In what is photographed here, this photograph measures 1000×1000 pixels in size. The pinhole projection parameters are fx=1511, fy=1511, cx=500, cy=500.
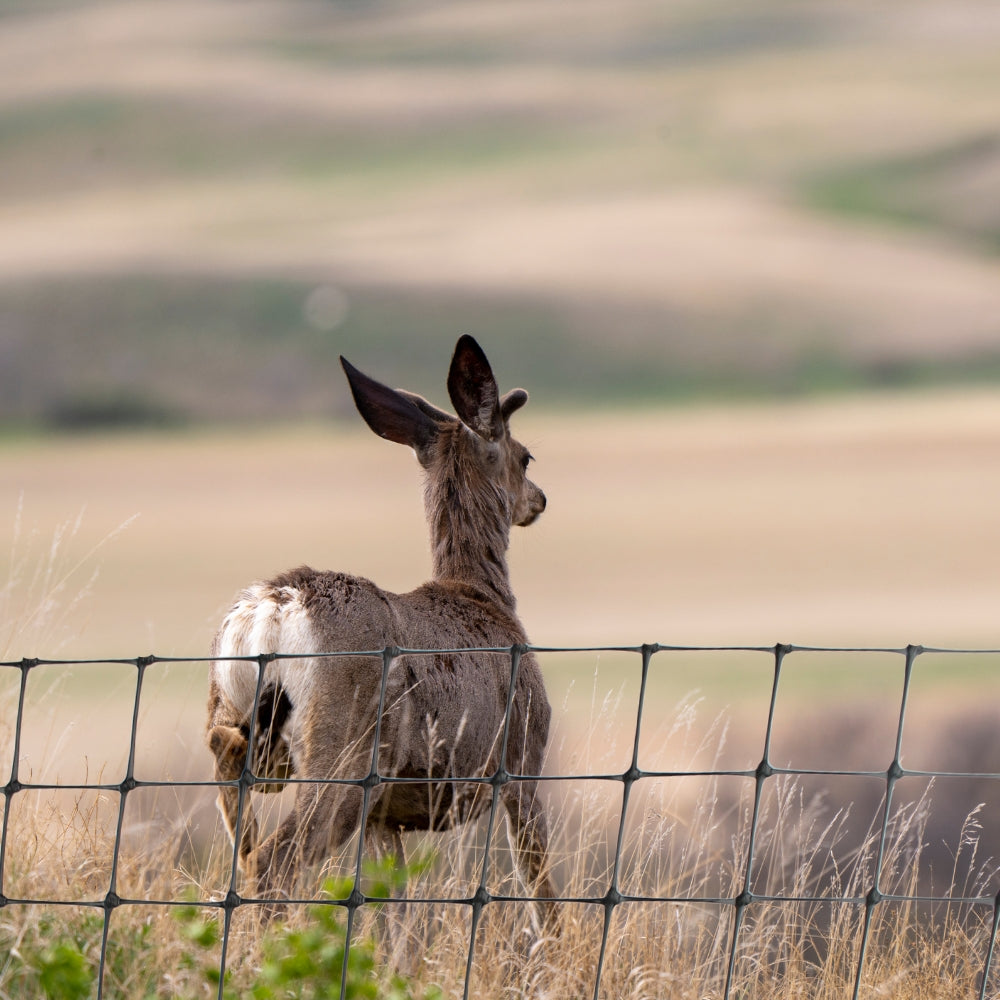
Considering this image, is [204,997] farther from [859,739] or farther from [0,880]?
[859,739]

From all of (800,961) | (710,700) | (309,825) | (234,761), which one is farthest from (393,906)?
(710,700)

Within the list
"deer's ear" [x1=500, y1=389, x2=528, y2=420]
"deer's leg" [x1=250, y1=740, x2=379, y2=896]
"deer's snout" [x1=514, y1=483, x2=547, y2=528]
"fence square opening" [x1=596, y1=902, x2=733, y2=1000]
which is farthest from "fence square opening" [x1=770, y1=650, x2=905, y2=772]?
"deer's leg" [x1=250, y1=740, x2=379, y2=896]

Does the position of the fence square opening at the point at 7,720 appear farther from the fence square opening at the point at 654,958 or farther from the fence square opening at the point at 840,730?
the fence square opening at the point at 840,730

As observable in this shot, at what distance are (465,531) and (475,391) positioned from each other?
625 millimetres

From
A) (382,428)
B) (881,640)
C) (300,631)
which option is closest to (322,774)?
(300,631)

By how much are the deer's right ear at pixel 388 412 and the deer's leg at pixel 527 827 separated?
5.21ft

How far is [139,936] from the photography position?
4285mm

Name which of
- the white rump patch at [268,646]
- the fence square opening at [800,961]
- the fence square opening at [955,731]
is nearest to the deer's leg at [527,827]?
the fence square opening at [800,961]

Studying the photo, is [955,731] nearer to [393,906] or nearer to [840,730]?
[840,730]

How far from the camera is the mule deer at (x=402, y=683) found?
4.93 meters

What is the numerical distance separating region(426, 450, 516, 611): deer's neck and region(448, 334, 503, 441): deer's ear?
0.22 meters

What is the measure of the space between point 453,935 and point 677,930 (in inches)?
33.8

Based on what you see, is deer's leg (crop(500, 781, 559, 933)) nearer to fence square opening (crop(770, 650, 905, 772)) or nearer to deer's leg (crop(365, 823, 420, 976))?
deer's leg (crop(365, 823, 420, 976))

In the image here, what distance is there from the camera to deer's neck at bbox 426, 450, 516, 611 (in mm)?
6535
